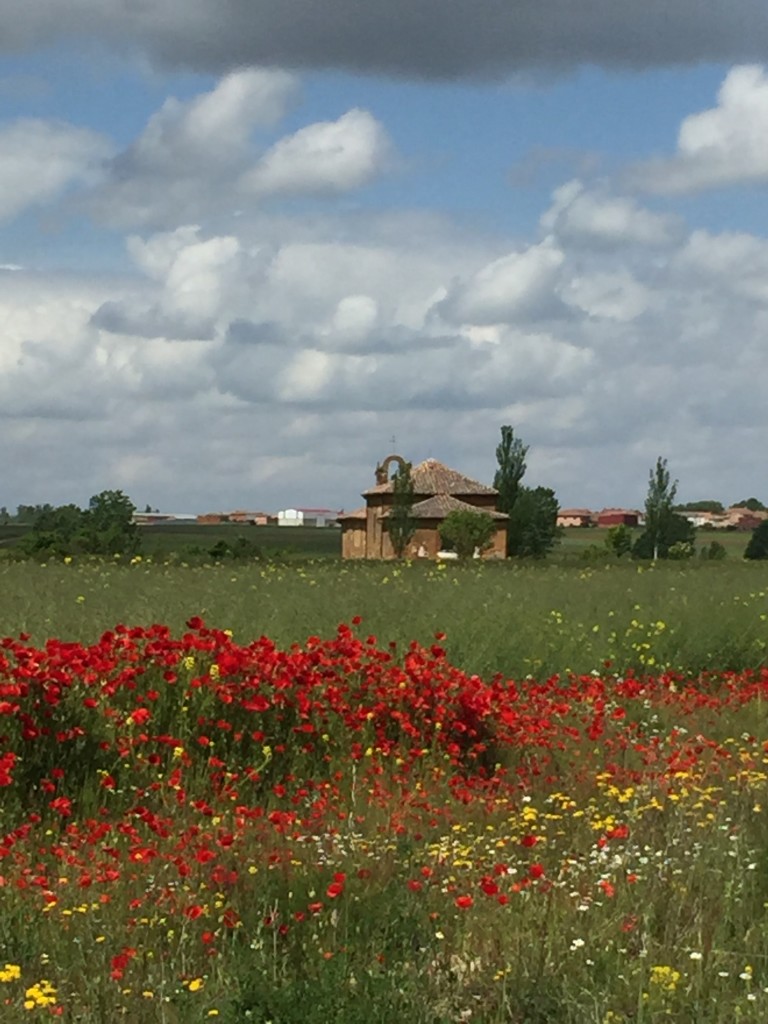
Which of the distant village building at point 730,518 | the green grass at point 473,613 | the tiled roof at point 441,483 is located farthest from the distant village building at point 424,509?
the distant village building at point 730,518

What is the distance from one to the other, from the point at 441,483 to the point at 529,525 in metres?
8.47

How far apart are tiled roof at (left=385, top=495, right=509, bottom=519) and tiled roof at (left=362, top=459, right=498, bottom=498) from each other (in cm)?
281

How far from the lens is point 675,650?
652 inches

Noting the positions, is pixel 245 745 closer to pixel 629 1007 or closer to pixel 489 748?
pixel 489 748

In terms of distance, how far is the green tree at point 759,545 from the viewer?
80.2m

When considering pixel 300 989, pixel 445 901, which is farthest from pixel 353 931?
pixel 300 989

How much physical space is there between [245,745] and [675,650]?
821 cm

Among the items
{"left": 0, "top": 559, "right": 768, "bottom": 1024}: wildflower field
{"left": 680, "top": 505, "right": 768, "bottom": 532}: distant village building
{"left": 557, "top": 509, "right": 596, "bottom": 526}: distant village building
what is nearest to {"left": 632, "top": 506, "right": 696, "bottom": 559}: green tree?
{"left": 0, "top": 559, "right": 768, "bottom": 1024}: wildflower field

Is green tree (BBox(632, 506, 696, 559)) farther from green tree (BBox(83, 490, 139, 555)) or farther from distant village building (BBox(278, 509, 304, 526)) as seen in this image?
distant village building (BBox(278, 509, 304, 526))

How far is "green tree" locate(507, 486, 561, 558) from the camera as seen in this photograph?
78.4m

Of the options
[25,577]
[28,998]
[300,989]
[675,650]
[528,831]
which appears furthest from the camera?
[25,577]

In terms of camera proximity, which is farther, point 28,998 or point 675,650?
point 675,650

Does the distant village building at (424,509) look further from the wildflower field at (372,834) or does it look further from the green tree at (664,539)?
the wildflower field at (372,834)

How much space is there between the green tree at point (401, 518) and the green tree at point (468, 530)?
6.13 feet
